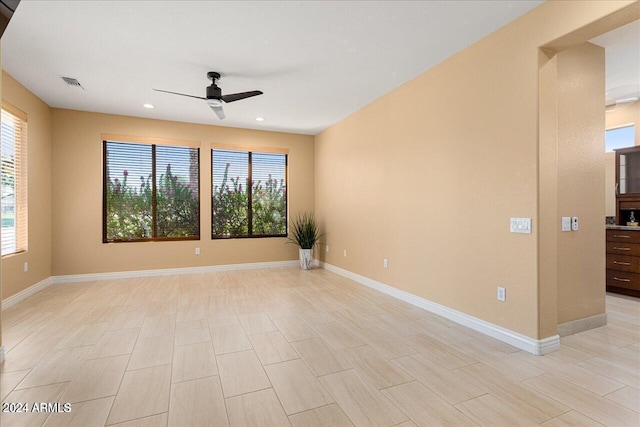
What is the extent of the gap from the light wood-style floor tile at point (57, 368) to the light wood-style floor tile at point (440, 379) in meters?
2.44

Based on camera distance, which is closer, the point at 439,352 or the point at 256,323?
the point at 439,352

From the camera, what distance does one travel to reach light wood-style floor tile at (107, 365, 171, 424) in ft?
5.89

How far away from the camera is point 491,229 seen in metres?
2.89

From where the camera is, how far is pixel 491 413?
1776 millimetres

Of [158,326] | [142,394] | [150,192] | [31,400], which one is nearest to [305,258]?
[150,192]

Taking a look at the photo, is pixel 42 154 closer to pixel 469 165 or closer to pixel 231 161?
pixel 231 161

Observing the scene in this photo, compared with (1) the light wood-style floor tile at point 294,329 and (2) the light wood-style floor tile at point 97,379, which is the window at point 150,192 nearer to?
(1) the light wood-style floor tile at point 294,329

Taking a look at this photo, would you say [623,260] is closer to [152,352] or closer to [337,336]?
[337,336]

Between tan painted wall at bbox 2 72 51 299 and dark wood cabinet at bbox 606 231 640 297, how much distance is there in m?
7.75

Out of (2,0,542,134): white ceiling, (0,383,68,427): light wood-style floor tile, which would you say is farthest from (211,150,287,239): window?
(0,383,68,427): light wood-style floor tile

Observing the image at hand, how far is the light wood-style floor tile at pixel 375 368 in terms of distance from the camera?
2.13 m

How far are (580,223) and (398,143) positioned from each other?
2154mm

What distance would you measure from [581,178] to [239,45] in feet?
11.8

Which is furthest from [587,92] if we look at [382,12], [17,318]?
[17,318]
